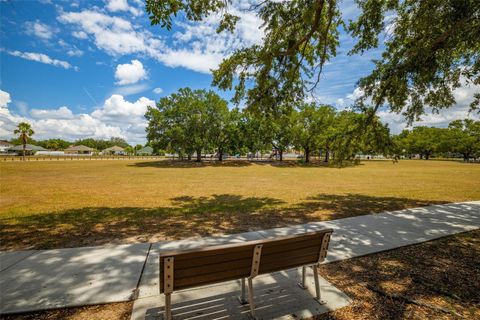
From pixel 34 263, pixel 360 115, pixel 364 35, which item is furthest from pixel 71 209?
pixel 364 35

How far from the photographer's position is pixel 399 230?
6.83 m

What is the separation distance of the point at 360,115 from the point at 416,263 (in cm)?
743

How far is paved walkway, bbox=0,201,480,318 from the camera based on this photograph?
3.51 m

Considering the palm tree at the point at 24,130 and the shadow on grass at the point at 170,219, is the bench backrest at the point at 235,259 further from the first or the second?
the palm tree at the point at 24,130

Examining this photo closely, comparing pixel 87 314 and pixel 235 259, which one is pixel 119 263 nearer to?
pixel 87 314

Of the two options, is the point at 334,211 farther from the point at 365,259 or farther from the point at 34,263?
the point at 34,263

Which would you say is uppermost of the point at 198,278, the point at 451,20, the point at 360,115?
the point at 451,20

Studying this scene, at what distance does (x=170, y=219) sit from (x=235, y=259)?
5713mm

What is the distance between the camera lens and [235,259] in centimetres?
294

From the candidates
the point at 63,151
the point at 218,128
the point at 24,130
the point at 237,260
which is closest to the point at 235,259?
the point at 237,260

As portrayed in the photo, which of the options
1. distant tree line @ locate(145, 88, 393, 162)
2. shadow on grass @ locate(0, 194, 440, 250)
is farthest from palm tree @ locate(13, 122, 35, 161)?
shadow on grass @ locate(0, 194, 440, 250)

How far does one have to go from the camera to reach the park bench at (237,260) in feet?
8.66

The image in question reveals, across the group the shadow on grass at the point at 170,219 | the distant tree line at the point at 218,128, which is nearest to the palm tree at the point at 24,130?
the distant tree line at the point at 218,128

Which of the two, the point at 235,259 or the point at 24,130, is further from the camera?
the point at 24,130
